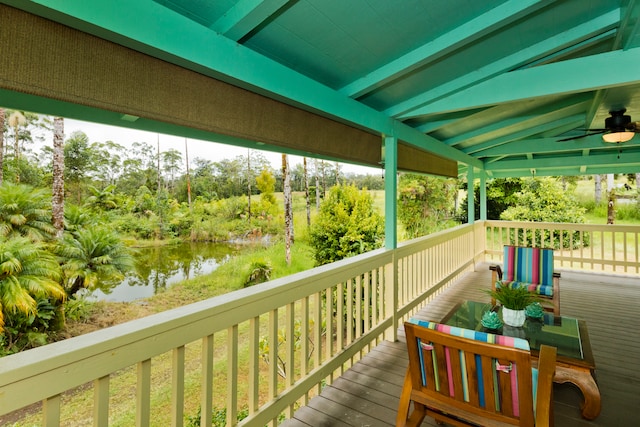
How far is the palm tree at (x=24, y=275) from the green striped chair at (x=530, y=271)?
31.2 feet

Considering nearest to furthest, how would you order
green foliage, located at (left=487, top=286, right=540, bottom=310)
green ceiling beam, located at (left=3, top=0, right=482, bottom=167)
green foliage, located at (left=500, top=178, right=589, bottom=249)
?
1. green ceiling beam, located at (left=3, top=0, right=482, bottom=167)
2. green foliage, located at (left=487, top=286, right=540, bottom=310)
3. green foliage, located at (left=500, top=178, right=589, bottom=249)

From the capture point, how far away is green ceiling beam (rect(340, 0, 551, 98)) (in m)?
1.84

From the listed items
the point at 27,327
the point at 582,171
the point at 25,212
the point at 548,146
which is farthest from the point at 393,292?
the point at 27,327

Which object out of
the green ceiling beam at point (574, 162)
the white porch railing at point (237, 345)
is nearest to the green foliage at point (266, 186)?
the green ceiling beam at point (574, 162)

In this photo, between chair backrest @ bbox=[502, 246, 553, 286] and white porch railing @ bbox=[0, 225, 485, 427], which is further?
chair backrest @ bbox=[502, 246, 553, 286]

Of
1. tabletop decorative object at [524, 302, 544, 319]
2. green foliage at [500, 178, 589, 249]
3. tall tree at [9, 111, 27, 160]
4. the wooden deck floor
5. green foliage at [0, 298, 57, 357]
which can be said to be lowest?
green foliage at [0, 298, 57, 357]

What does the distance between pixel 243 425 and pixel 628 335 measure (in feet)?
13.0

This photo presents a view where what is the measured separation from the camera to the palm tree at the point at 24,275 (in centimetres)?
681

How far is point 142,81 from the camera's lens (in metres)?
1.37

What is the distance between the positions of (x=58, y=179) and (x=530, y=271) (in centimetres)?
1102

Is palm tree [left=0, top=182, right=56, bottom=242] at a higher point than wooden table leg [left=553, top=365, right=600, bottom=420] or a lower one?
higher

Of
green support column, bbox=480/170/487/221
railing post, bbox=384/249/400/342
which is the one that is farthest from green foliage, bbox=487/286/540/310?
green support column, bbox=480/170/487/221

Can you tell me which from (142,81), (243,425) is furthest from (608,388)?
(142,81)

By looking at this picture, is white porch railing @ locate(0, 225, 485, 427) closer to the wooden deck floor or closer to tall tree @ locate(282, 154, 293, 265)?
the wooden deck floor
